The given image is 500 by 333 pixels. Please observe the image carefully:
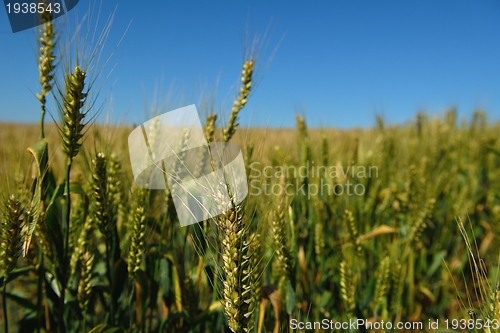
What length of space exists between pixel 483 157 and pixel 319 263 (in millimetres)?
2521

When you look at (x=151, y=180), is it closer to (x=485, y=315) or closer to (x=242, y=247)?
(x=242, y=247)

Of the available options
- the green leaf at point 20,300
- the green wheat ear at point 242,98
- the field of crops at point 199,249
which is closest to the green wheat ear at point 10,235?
the field of crops at point 199,249

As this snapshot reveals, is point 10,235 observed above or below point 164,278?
above

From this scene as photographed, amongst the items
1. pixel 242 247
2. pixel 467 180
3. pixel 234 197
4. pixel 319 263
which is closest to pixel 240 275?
pixel 242 247

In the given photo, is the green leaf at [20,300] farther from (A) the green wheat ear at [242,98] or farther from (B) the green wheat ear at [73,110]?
(A) the green wheat ear at [242,98]

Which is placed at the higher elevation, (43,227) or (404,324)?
(43,227)

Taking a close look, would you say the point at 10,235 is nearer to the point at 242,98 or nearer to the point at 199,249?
the point at 199,249

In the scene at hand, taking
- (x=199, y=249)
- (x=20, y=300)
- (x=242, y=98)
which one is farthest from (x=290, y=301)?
(x=20, y=300)

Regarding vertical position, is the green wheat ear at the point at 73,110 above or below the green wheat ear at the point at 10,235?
above

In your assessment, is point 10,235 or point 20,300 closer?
point 10,235

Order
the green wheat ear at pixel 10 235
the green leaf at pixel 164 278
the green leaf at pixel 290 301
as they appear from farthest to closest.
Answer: the green leaf at pixel 164 278, the green leaf at pixel 290 301, the green wheat ear at pixel 10 235

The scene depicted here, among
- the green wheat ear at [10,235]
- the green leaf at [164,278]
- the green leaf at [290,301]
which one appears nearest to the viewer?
the green wheat ear at [10,235]

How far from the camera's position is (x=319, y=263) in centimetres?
190

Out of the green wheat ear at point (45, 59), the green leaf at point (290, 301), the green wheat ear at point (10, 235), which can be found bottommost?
the green leaf at point (290, 301)
